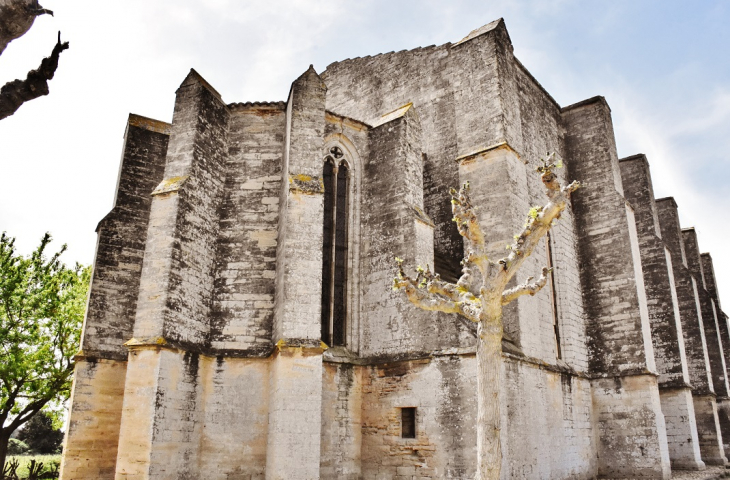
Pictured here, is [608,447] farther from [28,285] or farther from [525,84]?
[28,285]

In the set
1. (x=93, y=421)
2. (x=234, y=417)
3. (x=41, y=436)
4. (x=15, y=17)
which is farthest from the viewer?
(x=41, y=436)

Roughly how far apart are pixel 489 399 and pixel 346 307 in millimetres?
5063

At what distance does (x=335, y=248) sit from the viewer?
12.3 m

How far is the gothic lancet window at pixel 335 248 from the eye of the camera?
38.7ft

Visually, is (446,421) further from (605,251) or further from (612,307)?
→ (605,251)

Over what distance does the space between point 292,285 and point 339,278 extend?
232 cm

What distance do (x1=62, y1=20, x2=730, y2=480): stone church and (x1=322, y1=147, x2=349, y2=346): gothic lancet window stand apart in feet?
0.15

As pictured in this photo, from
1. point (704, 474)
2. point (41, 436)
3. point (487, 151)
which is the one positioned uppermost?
point (487, 151)

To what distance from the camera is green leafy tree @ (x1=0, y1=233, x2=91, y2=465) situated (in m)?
16.4

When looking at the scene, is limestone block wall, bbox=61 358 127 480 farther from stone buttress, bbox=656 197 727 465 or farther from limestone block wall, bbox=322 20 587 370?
stone buttress, bbox=656 197 727 465

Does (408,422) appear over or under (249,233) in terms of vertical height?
under

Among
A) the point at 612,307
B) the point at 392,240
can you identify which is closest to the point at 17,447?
the point at 392,240

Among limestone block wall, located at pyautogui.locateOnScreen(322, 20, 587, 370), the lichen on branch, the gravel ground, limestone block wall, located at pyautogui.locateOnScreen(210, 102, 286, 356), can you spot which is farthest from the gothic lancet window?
the gravel ground

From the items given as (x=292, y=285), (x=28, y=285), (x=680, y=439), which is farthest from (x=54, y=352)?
(x=680, y=439)
